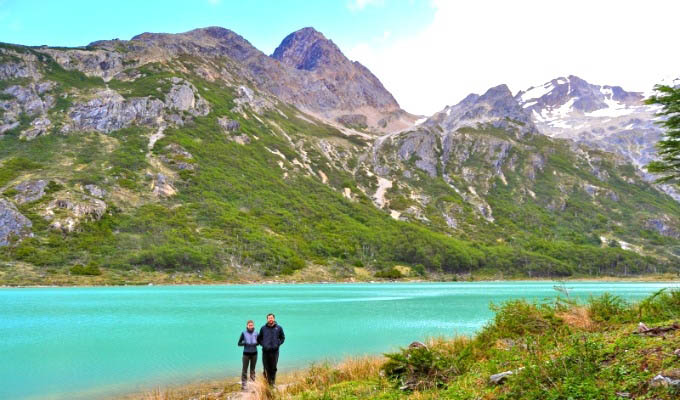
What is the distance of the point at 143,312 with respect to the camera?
179 feet

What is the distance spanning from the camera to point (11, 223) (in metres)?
125

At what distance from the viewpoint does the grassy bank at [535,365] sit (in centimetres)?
808

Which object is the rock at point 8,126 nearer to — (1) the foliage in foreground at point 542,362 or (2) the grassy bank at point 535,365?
(2) the grassy bank at point 535,365

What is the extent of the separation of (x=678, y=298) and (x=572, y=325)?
3.81m

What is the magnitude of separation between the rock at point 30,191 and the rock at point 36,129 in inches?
2182

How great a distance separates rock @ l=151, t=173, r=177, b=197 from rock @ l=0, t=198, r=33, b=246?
45928 millimetres

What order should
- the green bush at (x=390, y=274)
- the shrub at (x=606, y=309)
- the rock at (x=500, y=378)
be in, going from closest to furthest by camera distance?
1. the rock at (x=500, y=378)
2. the shrub at (x=606, y=309)
3. the green bush at (x=390, y=274)

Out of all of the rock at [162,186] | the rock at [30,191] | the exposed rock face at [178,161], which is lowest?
the rock at [30,191]

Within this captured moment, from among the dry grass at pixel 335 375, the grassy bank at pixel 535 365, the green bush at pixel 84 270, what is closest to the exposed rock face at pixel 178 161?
the green bush at pixel 84 270

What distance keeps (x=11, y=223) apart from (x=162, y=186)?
2150 inches

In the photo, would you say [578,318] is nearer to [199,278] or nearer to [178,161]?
[199,278]

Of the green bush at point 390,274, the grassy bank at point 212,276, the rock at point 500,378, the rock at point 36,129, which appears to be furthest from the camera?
the rock at point 36,129

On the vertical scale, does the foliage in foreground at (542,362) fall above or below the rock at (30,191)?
below

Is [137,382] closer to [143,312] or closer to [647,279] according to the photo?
[143,312]
